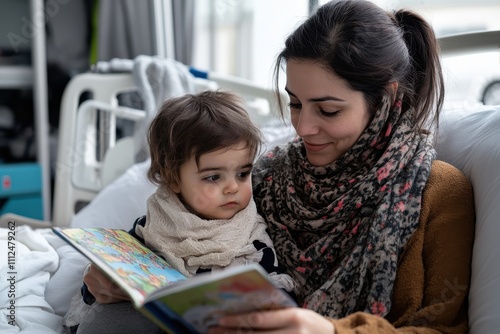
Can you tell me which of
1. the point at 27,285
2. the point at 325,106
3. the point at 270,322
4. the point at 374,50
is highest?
the point at 374,50

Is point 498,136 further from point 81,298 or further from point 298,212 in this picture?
point 81,298

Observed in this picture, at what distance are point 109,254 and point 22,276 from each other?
561mm

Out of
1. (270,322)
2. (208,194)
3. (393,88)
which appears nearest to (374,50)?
(393,88)

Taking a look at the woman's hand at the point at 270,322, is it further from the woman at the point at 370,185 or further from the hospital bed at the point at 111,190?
the hospital bed at the point at 111,190

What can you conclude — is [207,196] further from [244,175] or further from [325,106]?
[325,106]

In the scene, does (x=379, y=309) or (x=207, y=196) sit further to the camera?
(x=207, y=196)

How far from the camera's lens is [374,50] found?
1300 mm

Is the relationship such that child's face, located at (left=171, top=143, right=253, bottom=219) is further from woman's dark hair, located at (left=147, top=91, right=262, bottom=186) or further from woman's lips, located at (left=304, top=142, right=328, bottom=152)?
woman's lips, located at (left=304, top=142, right=328, bottom=152)

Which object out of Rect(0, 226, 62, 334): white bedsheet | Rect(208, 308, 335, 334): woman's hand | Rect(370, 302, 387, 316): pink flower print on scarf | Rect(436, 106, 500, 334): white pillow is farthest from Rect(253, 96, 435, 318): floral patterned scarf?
Rect(0, 226, 62, 334): white bedsheet

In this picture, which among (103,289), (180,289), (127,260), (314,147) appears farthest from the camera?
(314,147)

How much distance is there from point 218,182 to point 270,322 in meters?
0.45

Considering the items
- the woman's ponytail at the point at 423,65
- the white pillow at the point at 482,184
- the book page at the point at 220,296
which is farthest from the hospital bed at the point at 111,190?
the book page at the point at 220,296

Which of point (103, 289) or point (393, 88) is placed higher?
point (393, 88)

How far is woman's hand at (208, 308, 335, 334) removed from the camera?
36.6 inches
